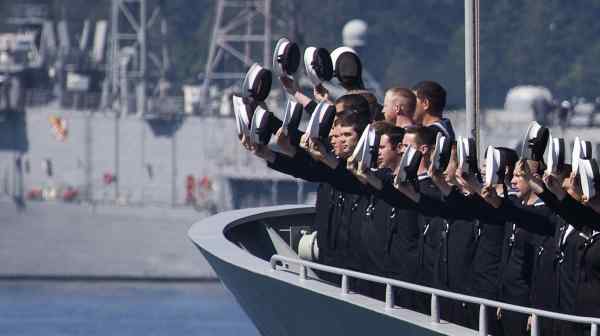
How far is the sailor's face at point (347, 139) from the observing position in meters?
13.0

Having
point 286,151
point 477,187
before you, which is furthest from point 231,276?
point 477,187

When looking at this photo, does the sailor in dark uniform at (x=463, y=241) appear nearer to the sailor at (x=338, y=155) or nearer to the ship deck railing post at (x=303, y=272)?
the sailor at (x=338, y=155)

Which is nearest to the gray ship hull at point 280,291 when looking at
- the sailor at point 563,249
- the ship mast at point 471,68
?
the sailor at point 563,249

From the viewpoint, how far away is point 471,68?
1451 cm

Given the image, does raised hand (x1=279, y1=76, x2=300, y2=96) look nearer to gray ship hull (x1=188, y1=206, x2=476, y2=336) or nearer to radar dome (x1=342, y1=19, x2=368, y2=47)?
gray ship hull (x1=188, y1=206, x2=476, y2=336)

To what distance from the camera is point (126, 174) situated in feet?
226

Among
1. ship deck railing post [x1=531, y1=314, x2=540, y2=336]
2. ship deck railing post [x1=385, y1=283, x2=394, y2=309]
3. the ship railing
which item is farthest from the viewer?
ship deck railing post [x1=385, y1=283, x2=394, y2=309]

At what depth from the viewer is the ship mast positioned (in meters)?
14.5

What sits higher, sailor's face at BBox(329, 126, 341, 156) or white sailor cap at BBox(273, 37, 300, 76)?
white sailor cap at BBox(273, 37, 300, 76)

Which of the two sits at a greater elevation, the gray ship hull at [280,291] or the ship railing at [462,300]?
the ship railing at [462,300]

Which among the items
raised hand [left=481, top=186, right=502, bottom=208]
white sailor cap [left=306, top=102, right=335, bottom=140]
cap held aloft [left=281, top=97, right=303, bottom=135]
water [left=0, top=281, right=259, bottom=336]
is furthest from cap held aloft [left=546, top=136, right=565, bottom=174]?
water [left=0, top=281, right=259, bottom=336]

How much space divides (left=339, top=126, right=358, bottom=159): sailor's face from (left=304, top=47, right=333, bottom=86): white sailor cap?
3.85 ft

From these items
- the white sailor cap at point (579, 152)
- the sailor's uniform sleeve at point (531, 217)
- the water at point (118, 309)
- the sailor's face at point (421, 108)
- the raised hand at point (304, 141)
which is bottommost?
the water at point (118, 309)

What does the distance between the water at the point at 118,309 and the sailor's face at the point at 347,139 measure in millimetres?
32839
